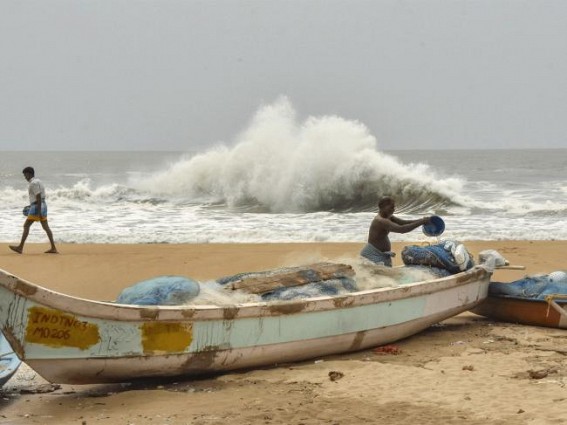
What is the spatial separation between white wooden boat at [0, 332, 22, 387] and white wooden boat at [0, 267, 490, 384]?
52cm

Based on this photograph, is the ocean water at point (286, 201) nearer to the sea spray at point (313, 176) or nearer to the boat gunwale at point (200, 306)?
the sea spray at point (313, 176)

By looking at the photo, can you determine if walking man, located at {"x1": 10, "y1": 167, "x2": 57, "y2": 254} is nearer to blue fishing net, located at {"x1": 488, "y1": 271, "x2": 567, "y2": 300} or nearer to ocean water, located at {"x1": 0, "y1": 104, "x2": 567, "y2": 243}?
ocean water, located at {"x1": 0, "y1": 104, "x2": 567, "y2": 243}

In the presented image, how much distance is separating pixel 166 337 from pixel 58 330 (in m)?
0.78

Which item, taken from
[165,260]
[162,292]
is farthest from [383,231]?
[165,260]

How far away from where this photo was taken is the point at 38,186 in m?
12.6

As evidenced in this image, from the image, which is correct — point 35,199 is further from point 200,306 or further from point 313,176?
point 313,176

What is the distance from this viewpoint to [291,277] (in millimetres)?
6867

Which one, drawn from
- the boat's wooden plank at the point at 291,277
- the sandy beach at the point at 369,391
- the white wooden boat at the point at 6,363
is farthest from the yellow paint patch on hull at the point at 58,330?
the boat's wooden plank at the point at 291,277

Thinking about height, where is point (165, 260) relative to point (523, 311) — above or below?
below

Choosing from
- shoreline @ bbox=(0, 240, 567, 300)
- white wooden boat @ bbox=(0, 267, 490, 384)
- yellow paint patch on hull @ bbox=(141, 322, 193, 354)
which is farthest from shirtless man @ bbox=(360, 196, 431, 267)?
yellow paint patch on hull @ bbox=(141, 322, 193, 354)

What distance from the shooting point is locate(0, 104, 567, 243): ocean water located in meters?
16.5

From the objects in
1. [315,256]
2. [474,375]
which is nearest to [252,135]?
[315,256]

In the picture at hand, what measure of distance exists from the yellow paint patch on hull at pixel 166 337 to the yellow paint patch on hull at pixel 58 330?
1.18 feet

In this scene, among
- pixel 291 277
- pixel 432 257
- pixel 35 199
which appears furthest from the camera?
pixel 35 199
